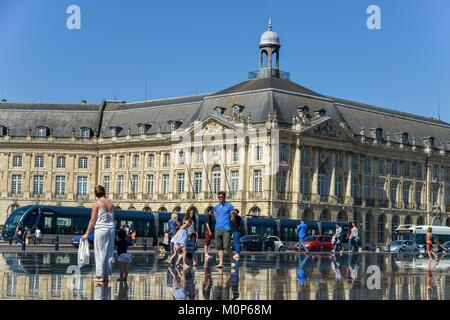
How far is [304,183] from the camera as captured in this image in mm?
→ 84000

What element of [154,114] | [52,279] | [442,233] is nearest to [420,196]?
[442,233]

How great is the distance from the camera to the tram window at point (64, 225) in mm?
57906

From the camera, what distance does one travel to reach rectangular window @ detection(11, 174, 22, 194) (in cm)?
9631

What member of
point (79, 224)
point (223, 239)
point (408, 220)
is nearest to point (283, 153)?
point (408, 220)

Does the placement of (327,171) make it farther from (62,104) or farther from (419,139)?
(62,104)

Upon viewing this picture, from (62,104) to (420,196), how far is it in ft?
134

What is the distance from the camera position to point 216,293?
14625 millimetres

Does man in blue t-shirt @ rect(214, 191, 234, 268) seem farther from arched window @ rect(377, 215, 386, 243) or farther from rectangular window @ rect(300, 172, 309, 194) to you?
arched window @ rect(377, 215, 386, 243)

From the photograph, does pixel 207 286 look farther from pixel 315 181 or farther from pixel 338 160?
pixel 338 160

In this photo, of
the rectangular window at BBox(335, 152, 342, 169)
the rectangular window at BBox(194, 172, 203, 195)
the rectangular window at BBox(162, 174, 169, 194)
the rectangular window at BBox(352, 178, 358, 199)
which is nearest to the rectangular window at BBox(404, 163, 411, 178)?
the rectangular window at BBox(352, 178, 358, 199)

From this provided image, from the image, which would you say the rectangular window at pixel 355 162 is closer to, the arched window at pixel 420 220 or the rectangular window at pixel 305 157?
the rectangular window at pixel 305 157

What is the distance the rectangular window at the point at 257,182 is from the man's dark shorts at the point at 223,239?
58.8 meters
